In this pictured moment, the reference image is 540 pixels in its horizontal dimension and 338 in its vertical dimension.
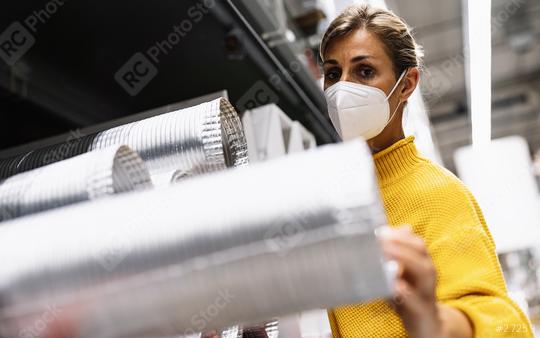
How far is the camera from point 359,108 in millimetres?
1074

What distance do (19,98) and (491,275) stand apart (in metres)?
1.20

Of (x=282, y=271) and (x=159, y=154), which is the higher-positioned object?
(x=159, y=154)

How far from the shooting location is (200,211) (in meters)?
0.48

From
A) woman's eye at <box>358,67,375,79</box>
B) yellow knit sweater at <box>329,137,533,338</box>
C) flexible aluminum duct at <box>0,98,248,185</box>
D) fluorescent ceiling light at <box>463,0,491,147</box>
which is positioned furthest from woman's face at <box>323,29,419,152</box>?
fluorescent ceiling light at <box>463,0,491,147</box>

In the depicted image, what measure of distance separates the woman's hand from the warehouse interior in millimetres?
28

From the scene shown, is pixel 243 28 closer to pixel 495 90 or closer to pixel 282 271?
pixel 282 271

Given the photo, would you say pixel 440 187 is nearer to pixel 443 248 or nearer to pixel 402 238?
pixel 443 248

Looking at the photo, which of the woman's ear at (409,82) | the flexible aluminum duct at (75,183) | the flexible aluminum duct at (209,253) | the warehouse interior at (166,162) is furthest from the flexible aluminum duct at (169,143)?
the woman's ear at (409,82)

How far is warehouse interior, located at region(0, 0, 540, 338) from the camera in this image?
473 mm

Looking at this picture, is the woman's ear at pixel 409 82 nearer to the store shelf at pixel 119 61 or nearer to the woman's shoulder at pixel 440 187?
the woman's shoulder at pixel 440 187


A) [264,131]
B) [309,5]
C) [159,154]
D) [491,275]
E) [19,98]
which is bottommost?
[491,275]

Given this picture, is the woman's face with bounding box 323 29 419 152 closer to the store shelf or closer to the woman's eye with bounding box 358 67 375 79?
the woman's eye with bounding box 358 67 375 79

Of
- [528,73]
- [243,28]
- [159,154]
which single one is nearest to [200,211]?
[159,154]

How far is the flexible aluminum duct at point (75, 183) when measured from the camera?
1.85 ft
